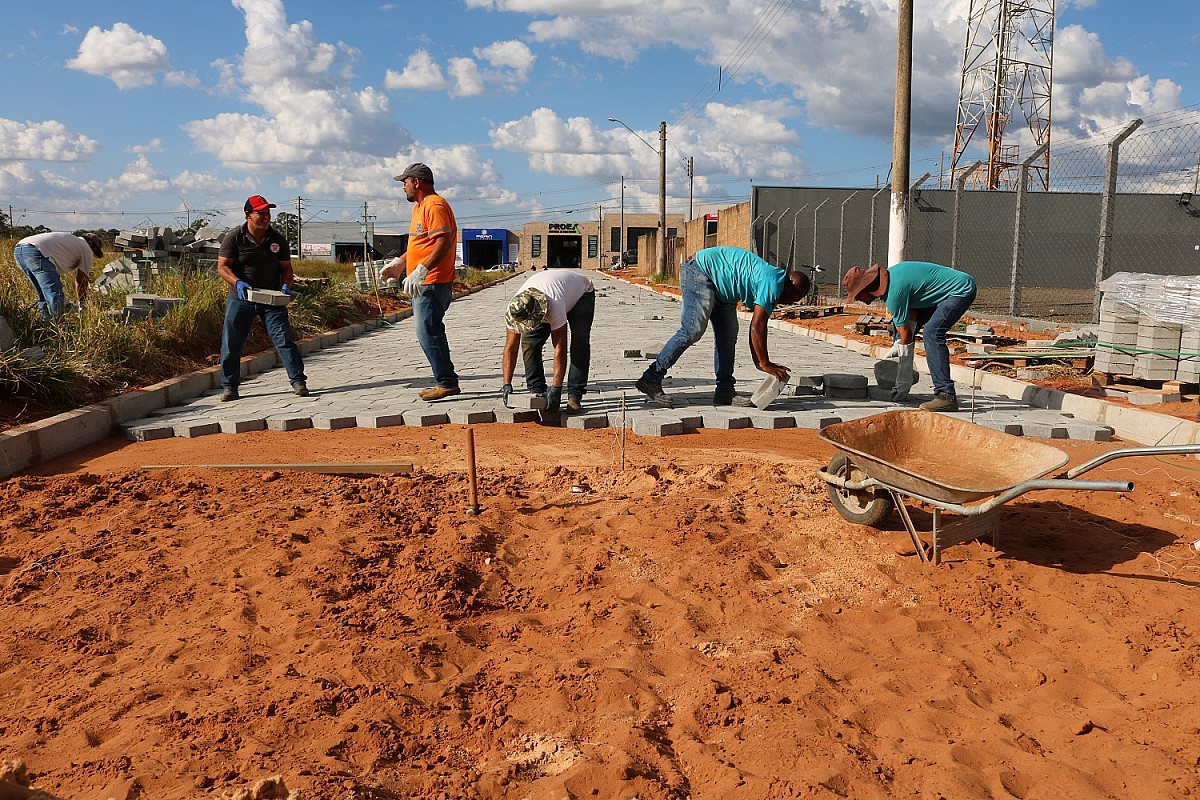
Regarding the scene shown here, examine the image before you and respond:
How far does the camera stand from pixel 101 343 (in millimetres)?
7844

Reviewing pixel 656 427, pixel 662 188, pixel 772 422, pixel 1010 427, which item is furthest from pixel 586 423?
pixel 662 188

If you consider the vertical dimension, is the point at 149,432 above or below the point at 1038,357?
below

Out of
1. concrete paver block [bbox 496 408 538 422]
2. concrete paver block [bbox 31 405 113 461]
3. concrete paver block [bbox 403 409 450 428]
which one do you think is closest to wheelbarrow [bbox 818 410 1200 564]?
concrete paver block [bbox 496 408 538 422]

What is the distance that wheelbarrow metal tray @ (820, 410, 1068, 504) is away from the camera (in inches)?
158

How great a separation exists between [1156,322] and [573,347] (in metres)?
4.93

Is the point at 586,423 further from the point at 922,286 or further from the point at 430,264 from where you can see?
the point at 922,286

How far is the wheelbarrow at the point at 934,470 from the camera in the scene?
3857 millimetres

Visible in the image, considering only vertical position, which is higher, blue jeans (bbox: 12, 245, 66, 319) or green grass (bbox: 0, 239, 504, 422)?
blue jeans (bbox: 12, 245, 66, 319)

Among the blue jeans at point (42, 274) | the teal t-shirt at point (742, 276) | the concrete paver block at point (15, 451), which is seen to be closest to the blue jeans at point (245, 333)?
the concrete paver block at point (15, 451)

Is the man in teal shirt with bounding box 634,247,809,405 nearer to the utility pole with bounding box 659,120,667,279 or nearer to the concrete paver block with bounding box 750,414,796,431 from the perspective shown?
the concrete paver block with bounding box 750,414,796,431

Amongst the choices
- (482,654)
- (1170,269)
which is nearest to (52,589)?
(482,654)

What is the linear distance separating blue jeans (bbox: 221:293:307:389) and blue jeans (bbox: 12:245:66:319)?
2.60 m

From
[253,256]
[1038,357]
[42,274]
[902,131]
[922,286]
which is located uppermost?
[902,131]

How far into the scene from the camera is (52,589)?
3762 mm
